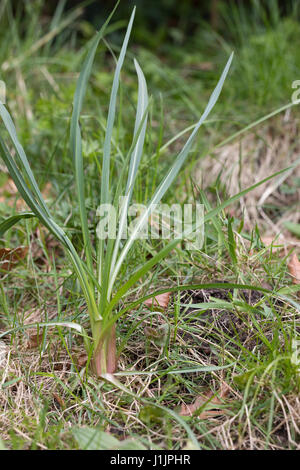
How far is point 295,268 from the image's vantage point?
1.53m

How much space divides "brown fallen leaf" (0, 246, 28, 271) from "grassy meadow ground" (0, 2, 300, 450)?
15mm

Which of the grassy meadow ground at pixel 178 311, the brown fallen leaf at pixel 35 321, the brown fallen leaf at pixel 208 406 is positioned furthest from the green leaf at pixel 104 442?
the brown fallen leaf at pixel 35 321

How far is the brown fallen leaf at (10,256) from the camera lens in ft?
5.36

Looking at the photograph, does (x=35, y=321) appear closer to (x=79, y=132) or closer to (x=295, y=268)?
(x=79, y=132)

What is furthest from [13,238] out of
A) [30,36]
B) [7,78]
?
[30,36]

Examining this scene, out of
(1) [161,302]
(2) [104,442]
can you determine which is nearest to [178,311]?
(1) [161,302]

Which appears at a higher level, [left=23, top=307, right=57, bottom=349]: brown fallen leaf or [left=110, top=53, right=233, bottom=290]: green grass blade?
[left=110, top=53, right=233, bottom=290]: green grass blade

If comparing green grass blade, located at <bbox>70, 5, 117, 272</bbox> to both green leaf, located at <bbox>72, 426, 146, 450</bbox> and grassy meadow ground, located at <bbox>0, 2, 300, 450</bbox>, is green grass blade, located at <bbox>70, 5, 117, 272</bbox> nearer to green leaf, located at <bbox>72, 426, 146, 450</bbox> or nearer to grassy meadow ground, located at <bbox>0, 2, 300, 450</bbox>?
grassy meadow ground, located at <bbox>0, 2, 300, 450</bbox>

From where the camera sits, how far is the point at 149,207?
1220mm

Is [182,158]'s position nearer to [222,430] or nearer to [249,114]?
[222,430]

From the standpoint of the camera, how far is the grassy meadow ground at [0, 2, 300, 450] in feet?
3.59

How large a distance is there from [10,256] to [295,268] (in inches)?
38.7

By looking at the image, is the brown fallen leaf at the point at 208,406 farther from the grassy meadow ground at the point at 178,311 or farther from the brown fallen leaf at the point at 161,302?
the brown fallen leaf at the point at 161,302

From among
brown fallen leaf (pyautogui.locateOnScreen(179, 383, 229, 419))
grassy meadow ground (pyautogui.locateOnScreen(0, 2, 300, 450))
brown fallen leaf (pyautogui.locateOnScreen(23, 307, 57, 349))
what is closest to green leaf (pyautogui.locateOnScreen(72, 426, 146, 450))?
grassy meadow ground (pyautogui.locateOnScreen(0, 2, 300, 450))
